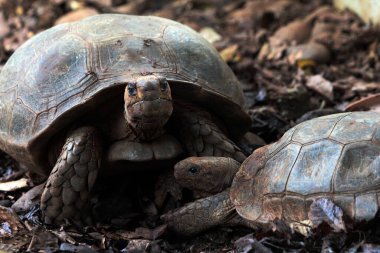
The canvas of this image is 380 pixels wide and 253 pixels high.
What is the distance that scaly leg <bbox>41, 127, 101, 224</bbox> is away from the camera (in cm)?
406

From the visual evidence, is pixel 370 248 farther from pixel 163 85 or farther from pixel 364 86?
pixel 364 86

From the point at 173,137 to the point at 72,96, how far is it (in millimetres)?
784

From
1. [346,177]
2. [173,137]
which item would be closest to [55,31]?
[173,137]

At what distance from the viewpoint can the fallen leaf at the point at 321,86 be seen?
6.00 m

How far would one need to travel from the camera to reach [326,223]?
10.6 ft

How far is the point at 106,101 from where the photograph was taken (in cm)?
427

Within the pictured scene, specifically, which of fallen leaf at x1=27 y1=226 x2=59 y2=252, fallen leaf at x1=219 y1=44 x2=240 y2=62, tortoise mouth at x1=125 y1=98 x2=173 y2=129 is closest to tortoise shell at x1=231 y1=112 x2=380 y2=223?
tortoise mouth at x1=125 y1=98 x2=173 y2=129

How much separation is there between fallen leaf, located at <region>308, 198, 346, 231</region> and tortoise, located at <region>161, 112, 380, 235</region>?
32mm

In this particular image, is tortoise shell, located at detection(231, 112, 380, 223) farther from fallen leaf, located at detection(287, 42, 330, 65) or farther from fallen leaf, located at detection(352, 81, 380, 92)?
fallen leaf, located at detection(287, 42, 330, 65)

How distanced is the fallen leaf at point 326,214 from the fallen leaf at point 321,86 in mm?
2752

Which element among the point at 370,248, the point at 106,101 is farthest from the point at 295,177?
the point at 106,101

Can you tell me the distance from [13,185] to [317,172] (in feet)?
8.20

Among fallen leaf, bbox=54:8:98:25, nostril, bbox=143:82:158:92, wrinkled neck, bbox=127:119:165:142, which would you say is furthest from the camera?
fallen leaf, bbox=54:8:98:25

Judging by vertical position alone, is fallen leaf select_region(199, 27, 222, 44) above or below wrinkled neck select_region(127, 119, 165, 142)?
below
